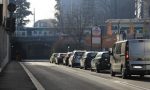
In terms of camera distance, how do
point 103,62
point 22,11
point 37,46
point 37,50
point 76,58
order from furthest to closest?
point 22,11, point 37,46, point 37,50, point 76,58, point 103,62

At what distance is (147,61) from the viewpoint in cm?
2750

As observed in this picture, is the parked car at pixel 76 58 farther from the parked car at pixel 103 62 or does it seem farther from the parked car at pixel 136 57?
the parked car at pixel 136 57

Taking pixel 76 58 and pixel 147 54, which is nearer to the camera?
pixel 147 54

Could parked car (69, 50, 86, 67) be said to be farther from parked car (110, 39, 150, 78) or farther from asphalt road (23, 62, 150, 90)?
parked car (110, 39, 150, 78)

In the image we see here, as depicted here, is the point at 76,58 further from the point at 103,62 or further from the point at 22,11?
the point at 22,11

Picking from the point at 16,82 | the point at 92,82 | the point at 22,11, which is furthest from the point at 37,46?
the point at 92,82

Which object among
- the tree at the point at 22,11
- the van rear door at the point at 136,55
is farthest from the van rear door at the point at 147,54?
the tree at the point at 22,11

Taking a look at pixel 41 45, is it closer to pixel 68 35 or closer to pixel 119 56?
pixel 68 35

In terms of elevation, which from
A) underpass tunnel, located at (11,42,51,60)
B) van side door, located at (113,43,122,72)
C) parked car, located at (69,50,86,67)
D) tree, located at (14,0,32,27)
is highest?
tree, located at (14,0,32,27)

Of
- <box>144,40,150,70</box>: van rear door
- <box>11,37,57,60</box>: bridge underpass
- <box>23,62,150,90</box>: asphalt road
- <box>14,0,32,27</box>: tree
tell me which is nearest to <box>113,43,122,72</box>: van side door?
<box>23,62,150,90</box>: asphalt road

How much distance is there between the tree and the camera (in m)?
134

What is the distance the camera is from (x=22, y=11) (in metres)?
135

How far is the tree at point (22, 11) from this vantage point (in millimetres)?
134188

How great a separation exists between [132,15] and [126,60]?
308 feet
